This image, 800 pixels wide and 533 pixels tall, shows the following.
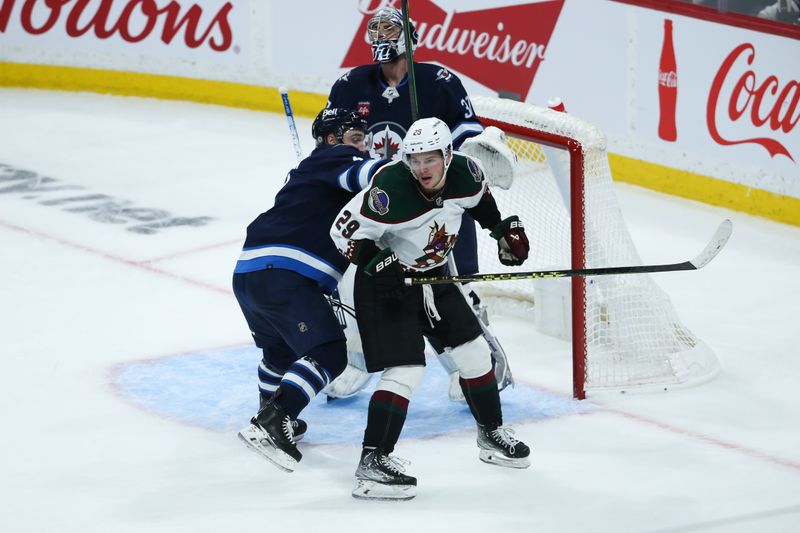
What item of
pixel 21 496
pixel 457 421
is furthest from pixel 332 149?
pixel 21 496

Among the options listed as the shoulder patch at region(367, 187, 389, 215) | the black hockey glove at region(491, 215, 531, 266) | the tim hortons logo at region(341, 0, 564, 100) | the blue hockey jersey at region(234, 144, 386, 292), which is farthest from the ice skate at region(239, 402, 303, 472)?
the tim hortons logo at region(341, 0, 564, 100)

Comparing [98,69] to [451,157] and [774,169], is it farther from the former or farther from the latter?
[451,157]

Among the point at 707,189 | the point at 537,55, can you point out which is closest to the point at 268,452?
the point at 707,189

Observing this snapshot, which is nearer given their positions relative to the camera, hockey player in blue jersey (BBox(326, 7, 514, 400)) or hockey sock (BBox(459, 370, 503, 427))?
hockey sock (BBox(459, 370, 503, 427))

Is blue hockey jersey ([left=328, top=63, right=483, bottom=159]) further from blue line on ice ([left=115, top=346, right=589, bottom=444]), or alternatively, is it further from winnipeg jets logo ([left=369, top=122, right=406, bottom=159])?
blue line on ice ([left=115, top=346, right=589, bottom=444])

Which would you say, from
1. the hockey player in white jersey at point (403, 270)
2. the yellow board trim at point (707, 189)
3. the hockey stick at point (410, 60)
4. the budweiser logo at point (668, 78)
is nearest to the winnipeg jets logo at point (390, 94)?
the hockey stick at point (410, 60)

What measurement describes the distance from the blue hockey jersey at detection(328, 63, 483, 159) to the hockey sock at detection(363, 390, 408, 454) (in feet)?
3.75

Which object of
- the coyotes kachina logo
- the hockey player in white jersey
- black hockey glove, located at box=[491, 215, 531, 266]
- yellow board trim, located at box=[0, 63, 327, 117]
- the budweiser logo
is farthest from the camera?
yellow board trim, located at box=[0, 63, 327, 117]

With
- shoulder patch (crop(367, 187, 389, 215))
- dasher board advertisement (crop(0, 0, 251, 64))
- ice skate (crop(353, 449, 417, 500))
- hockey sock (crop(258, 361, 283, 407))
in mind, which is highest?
shoulder patch (crop(367, 187, 389, 215))

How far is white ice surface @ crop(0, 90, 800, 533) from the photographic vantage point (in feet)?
12.2

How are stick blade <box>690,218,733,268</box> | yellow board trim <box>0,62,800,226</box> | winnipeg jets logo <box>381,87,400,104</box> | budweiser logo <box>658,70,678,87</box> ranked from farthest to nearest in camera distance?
yellow board trim <box>0,62,800,226</box>
budweiser logo <box>658,70,678,87</box>
winnipeg jets logo <box>381,87,400,104</box>
stick blade <box>690,218,733,268</box>

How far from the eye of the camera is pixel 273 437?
152 inches

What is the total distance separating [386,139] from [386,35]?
0.38 m

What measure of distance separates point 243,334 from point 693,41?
2841 mm
